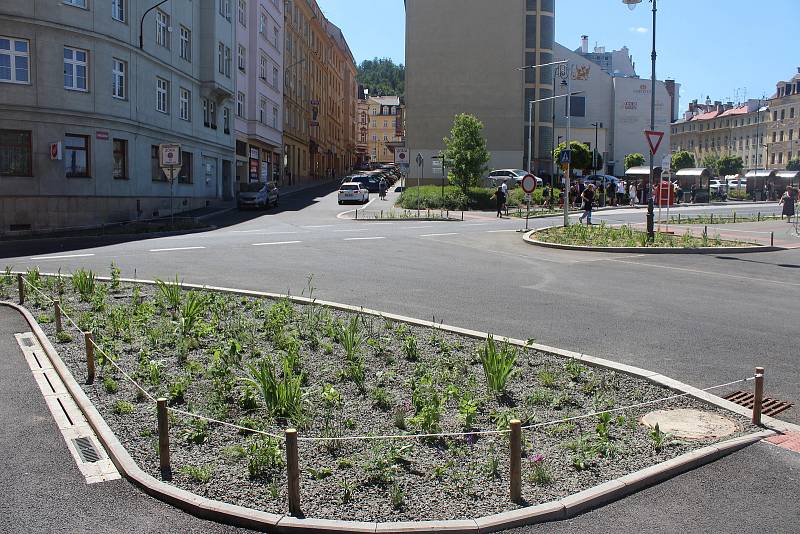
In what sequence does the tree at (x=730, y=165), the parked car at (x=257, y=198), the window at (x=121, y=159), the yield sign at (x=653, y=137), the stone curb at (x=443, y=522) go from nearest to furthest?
1. the stone curb at (x=443, y=522)
2. the yield sign at (x=653, y=137)
3. the window at (x=121, y=159)
4. the parked car at (x=257, y=198)
5. the tree at (x=730, y=165)

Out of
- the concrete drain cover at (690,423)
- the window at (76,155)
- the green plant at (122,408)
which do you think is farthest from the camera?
the window at (76,155)

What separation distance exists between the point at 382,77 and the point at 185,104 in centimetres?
14855

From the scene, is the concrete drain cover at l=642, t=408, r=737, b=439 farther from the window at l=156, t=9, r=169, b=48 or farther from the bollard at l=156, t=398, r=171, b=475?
the window at l=156, t=9, r=169, b=48

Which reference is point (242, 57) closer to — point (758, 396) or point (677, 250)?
point (677, 250)

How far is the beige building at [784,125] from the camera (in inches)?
4685

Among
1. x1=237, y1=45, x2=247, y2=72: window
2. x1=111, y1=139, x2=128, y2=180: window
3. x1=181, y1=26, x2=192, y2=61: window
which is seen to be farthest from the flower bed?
x1=237, y1=45, x2=247, y2=72: window

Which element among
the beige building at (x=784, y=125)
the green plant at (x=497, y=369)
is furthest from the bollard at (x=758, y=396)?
the beige building at (x=784, y=125)

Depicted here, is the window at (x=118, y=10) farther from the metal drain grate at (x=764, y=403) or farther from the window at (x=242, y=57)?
the metal drain grate at (x=764, y=403)

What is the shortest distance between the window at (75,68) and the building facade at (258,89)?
19.1m

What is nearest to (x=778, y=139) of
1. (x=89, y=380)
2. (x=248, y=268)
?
(x=248, y=268)

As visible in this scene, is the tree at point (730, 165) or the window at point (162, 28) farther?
the tree at point (730, 165)

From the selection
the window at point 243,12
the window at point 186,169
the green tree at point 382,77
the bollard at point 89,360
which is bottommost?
the bollard at point 89,360

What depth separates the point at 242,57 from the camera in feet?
178

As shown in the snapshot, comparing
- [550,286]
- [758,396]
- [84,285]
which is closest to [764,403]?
[758,396]
